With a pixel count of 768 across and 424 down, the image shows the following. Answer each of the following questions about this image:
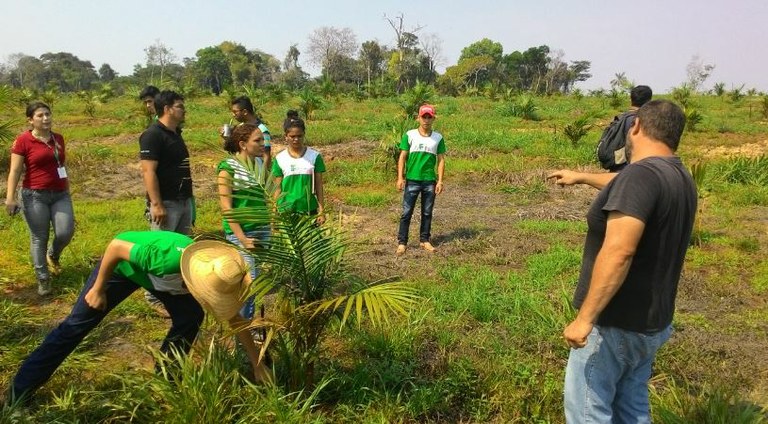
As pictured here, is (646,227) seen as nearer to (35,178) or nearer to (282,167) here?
(282,167)

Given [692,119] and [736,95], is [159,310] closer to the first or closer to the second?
[692,119]

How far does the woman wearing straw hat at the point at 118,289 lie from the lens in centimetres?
261

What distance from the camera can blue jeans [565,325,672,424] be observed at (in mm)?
2145

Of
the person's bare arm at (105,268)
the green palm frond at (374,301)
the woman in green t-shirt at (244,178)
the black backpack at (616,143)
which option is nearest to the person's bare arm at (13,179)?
the woman in green t-shirt at (244,178)

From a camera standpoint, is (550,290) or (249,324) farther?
(550,290)

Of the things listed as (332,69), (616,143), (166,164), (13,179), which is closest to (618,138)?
(616,143)

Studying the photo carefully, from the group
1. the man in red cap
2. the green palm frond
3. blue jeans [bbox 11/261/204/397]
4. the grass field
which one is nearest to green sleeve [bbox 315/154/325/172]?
the grass field

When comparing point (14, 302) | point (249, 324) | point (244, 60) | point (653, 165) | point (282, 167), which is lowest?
point (14, 302)

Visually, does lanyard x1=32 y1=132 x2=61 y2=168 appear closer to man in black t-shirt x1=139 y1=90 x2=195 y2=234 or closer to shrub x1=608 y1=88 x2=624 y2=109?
man in black t-shirt x1=139 y1=90 x2=195 y2=234

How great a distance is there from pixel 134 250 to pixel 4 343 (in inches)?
A: 79.7

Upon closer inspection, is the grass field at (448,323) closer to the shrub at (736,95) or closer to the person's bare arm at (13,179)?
the person's bare arm at (13,179)

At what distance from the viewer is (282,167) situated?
175 inches

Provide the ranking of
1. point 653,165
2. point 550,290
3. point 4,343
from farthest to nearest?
point 550,290, point 4,343, point 653,165

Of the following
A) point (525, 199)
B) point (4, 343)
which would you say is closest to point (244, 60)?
point (525, 199)
